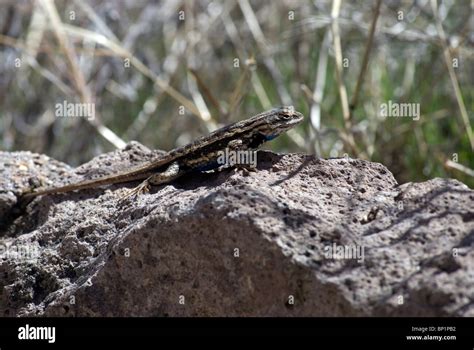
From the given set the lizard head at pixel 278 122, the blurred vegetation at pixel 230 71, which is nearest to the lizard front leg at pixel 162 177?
the lizard head at pixel 278 122

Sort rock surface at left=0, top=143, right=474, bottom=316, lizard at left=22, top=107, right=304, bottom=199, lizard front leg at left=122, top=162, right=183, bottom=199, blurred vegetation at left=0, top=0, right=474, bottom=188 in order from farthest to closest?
blurred vegetation at left=0, top=0, right=474, bottom=188, lizard at left=22, top=107, right=304, bottom=199, lizard front leg at left=122, top=162, right=183, bottom=199, rock surface at left=0, top=143, right=474, bottom=316

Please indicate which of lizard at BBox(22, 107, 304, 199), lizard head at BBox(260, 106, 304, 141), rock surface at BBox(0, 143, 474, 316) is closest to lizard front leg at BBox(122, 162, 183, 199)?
lizard at BBox(22, 107, 304, 199)

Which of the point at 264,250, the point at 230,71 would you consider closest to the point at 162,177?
the point at 264,250

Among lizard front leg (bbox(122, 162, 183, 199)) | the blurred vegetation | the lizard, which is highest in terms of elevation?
the blurred vegetation

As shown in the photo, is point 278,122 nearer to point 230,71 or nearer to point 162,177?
point 162,177

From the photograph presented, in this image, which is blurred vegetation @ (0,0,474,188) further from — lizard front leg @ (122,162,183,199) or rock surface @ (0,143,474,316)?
rock surface @ (0,143,474,316)

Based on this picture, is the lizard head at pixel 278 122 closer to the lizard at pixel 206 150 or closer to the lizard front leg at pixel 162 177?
the lizard at pixel 206 150
